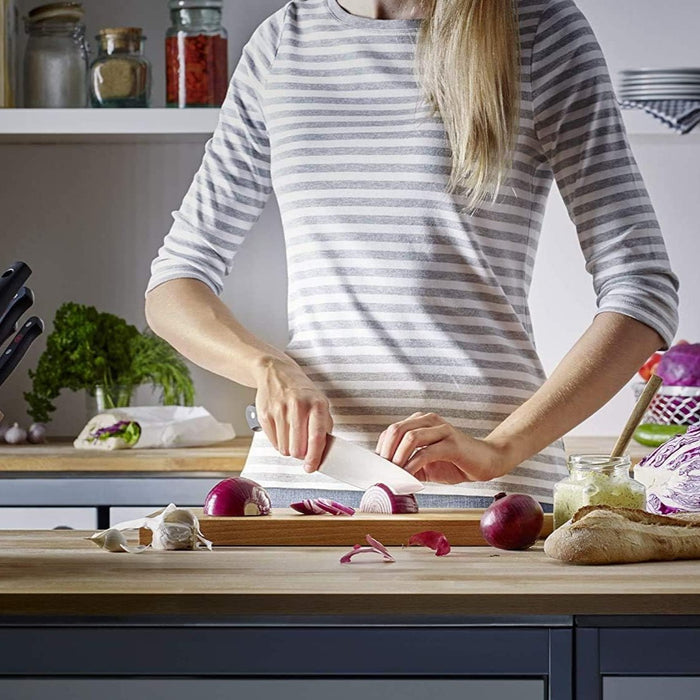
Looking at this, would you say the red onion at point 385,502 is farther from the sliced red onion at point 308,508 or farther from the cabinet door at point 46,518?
the cabinet door at point 46,518

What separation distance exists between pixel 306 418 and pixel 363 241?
0.23 metres

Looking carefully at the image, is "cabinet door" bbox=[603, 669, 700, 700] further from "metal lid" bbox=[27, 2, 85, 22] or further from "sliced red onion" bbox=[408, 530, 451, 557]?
"metal lid" bbox=[27, 2, 85, 22]

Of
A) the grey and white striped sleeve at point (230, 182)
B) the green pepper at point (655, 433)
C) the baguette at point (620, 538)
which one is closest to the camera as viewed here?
the baguette at point (620, 538)

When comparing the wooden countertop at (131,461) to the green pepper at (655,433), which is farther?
the green pepper at (655,433)

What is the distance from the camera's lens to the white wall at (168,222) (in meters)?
2.49

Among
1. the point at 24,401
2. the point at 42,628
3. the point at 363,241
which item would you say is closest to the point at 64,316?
the point at 24,401

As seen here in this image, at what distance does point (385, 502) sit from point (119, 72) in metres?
1.47

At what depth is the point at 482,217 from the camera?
1.22 m

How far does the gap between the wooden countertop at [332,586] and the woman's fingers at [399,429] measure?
140 millimetres

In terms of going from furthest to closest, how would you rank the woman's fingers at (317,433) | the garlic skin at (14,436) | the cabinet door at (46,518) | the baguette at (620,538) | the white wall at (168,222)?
1. the white wall at (168,222)
2. the garlic skin at (14,436)
3. the cabinet door at (46,518)
4. the woman's fingers at (317,433)
5. the baguette at (620,538)

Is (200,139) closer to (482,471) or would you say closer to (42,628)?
(482,471)

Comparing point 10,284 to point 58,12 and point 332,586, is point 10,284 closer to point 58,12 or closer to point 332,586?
point 332,586

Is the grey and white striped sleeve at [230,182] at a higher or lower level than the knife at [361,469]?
higher

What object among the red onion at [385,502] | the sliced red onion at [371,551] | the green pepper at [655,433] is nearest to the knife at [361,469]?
the red onion at [385,502]
